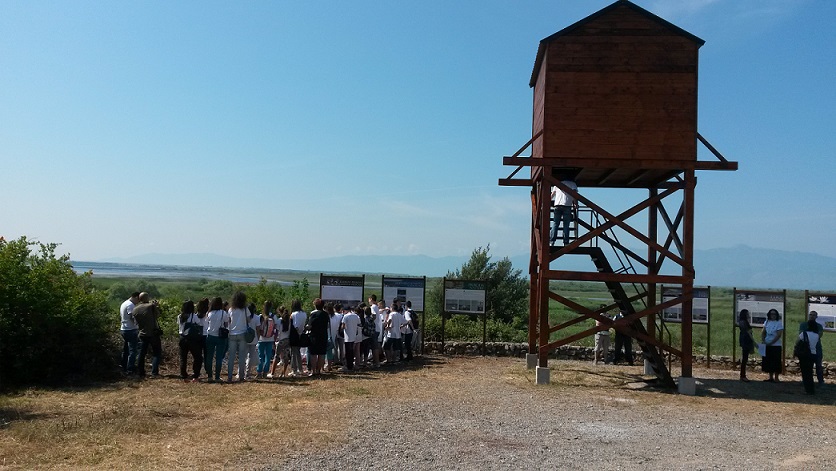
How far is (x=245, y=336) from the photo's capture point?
45.5ft

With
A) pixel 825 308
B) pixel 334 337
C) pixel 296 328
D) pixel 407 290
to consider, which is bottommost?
pixel 334 337

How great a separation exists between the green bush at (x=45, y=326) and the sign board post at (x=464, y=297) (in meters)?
9.23

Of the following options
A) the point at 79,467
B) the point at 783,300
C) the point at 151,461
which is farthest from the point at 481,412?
the point at 783,300

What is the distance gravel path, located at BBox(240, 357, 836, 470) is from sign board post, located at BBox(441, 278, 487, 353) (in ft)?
→ 14.5

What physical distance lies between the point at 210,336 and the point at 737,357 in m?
15.3

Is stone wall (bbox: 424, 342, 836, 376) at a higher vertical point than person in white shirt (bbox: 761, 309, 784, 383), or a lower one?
lower

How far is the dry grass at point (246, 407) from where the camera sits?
804 centimetres

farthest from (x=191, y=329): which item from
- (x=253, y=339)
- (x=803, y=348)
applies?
(x=803, y=348)

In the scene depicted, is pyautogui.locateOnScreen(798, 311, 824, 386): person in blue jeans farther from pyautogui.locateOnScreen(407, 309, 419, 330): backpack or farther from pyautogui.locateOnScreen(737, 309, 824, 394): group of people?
pyautogui.locateOnScreen(407, 309, 419, 330): backpack

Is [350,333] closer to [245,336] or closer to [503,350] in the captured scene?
[245,336]

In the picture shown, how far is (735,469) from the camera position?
799 centimetres

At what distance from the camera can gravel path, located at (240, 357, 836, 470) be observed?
8.20 metres

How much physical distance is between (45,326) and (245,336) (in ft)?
13.5

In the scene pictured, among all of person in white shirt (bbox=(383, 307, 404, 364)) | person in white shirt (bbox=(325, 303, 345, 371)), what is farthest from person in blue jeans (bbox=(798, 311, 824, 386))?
person in white shirt (bbox=(325, 303, 345, 371))
